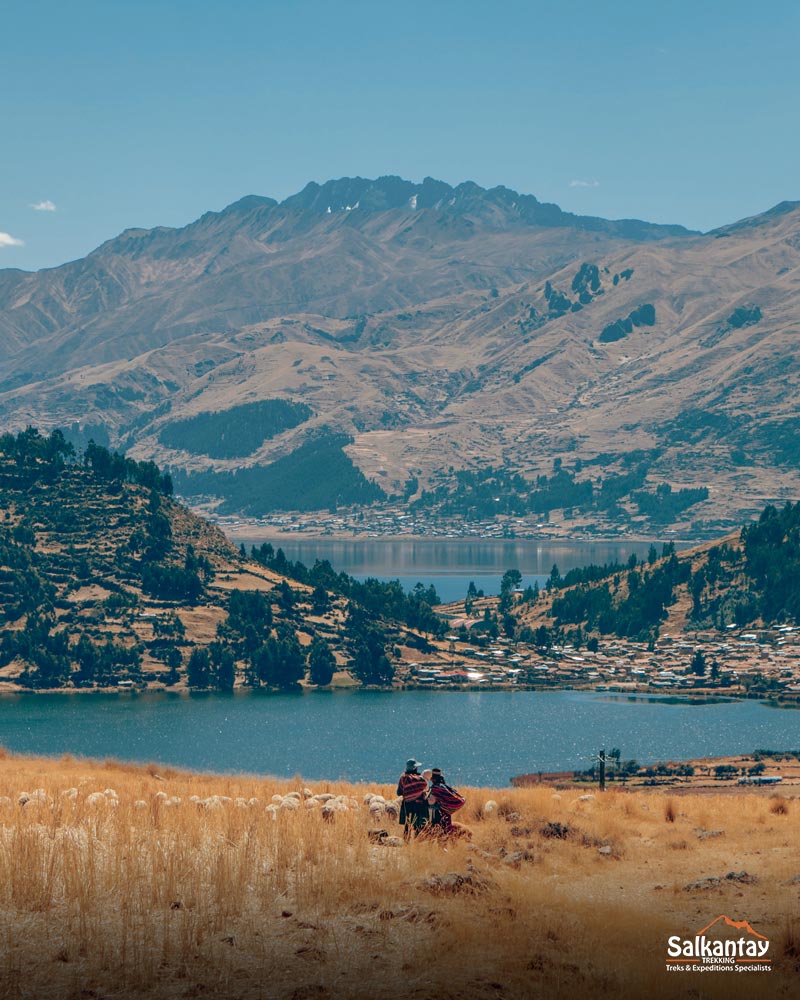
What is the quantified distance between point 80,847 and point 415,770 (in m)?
9.72

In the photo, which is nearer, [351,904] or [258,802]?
[351,904]

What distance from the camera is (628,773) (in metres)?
176

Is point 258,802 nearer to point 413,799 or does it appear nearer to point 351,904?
point 413,799

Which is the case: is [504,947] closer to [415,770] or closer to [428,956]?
[428,956]

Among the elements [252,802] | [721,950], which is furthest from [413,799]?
[721,950]

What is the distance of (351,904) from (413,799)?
26.8 feet

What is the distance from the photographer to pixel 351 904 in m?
30.2

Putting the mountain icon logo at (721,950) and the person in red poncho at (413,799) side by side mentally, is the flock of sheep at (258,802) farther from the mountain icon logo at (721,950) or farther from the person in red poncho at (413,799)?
the mountain icon logo at (721,950)

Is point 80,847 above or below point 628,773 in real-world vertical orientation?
above

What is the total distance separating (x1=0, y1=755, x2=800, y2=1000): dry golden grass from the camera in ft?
86.0

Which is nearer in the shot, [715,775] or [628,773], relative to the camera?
[715,775]

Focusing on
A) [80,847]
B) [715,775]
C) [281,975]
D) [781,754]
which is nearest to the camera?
[281,975]

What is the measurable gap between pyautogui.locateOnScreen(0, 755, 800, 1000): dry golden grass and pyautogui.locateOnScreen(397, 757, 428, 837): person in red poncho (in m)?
0.53

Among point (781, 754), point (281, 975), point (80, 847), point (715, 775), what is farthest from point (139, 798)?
point (781, 754)
